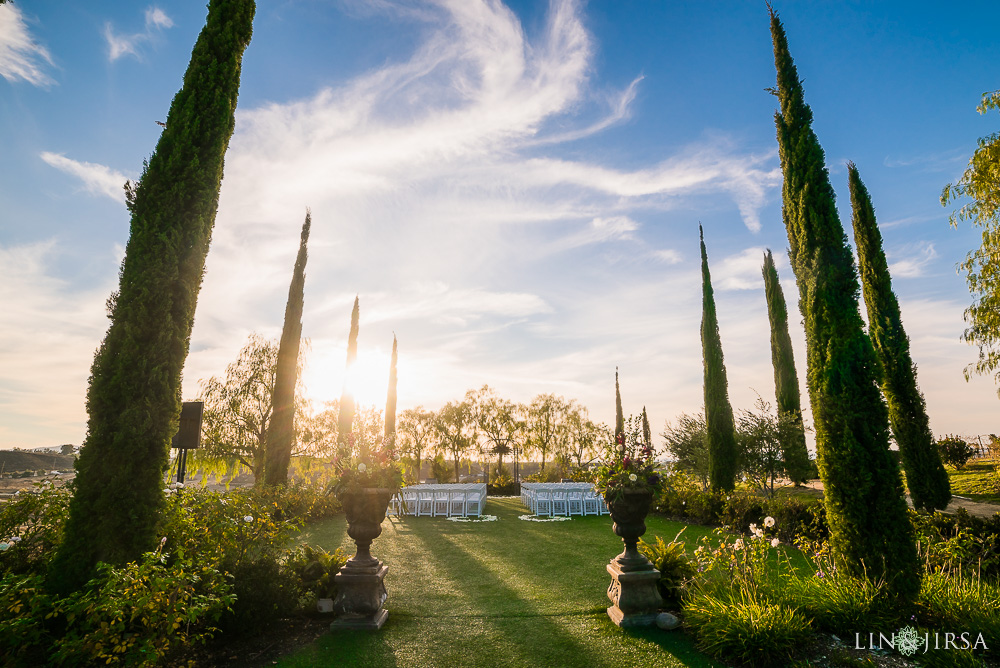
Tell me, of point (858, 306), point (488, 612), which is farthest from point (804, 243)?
point (488, 612)

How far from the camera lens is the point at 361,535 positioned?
16.7ft

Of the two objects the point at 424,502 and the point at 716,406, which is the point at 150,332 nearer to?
the point at 424,502

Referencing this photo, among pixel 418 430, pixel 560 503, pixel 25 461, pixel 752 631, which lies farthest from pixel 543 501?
pixel 25 461

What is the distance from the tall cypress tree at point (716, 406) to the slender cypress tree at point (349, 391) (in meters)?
13.2

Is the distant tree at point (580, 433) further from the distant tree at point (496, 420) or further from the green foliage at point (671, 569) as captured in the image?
the green foliage at point (671, 569)

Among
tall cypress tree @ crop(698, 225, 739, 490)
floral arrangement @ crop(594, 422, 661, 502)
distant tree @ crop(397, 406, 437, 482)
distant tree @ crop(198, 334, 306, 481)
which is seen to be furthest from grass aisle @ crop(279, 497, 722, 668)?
distant tree @ crop(397, 406, 437, 482)

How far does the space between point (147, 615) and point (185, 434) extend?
6.10 meters

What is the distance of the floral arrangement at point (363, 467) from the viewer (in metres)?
5.09

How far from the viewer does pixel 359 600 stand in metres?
4.83

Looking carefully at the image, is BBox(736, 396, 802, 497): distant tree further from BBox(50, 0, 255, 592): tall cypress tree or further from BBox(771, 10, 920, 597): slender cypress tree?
BBox(50, 0, 255, 592): tall cypress tree

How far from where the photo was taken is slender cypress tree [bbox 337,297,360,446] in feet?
61.3

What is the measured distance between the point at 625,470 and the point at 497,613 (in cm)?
224

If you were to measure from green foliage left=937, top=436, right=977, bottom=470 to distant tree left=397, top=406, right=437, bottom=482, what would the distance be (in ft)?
82.7

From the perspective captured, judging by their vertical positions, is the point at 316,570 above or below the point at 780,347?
below
